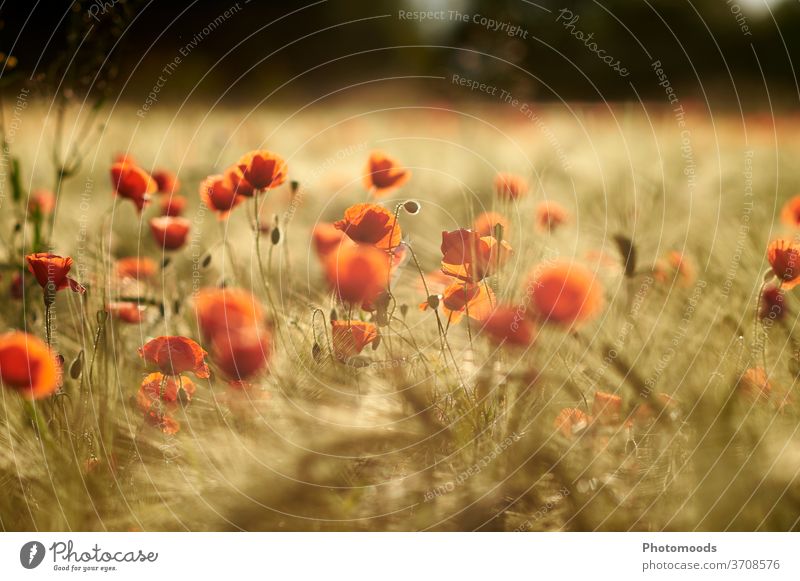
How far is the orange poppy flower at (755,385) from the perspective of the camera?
0.53 meters

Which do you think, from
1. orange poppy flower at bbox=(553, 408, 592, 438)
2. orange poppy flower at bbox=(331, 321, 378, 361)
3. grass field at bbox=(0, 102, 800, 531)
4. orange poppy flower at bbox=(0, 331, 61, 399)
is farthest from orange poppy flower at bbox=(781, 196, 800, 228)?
orange poppy flower at bbox=(0, 331, 61, 399)

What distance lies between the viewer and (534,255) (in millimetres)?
577

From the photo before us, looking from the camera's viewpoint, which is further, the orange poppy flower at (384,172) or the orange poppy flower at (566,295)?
the orange poppy flower at (384,172)

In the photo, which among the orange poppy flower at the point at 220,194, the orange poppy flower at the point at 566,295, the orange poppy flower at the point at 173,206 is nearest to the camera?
the orange poppy flower at the point at 566,295

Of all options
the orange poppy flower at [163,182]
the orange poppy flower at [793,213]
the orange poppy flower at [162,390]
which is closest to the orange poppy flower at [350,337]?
the orange poppy flower at [162,390]

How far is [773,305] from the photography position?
21.9 inches

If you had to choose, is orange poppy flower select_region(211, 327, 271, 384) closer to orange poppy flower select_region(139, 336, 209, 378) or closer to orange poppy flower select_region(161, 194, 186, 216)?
orange poppy flower select_region(139, 336, 209, 378)

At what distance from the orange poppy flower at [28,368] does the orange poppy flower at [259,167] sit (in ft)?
0.62

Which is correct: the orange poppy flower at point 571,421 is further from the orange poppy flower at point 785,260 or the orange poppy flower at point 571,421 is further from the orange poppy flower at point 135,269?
the orange poppy flower at point 135,269

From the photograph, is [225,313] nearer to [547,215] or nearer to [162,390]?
[162,390]

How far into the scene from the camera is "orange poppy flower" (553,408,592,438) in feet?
1.62

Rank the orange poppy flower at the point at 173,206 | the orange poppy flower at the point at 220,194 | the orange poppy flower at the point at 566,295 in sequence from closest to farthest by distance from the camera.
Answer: the orange poppy flower at the point at 566,295
the orange poppy flower at the point at 220,194
the orange poppy flower at the point at 173,206
